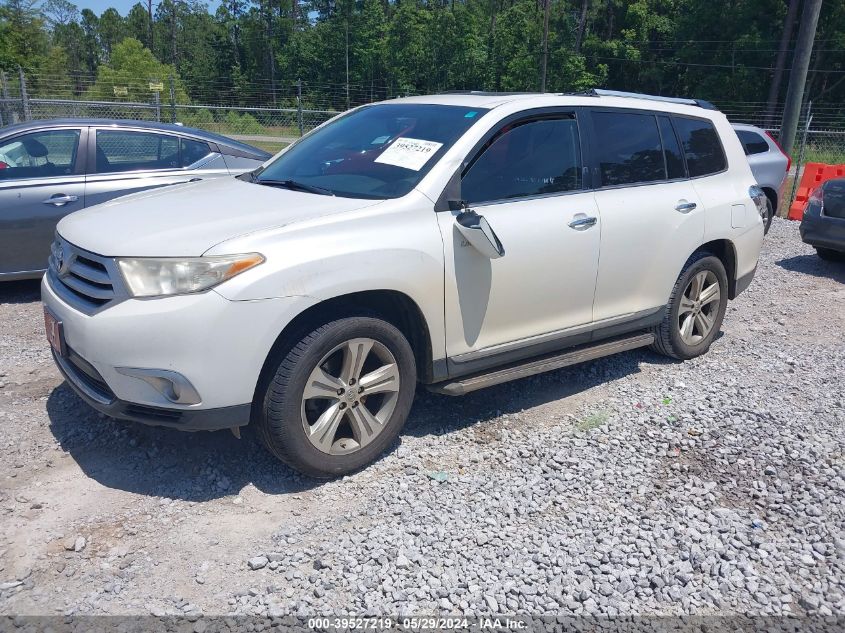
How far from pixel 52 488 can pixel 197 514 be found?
760 mm

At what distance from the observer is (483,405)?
4625 millimetres

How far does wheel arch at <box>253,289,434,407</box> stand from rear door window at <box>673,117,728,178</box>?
260 cm

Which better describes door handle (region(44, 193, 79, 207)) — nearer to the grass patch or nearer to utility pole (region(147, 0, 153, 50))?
the grass patch

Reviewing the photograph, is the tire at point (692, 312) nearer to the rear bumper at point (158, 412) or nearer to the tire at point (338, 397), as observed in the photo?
the tire at point (338, 397)

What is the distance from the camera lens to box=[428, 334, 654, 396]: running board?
3.94 m

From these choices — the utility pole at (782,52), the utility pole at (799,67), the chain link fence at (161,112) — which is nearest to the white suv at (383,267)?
the utility pole at (799,67)

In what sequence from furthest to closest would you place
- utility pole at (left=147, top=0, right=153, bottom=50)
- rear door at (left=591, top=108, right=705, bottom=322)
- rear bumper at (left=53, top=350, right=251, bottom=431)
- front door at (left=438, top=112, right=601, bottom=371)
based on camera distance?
1. utility pole at (left=147, top=0, right=153, bottom=50)
2. rear door at (left=591, top=108, right=705, bottom=322)
3. front door at (left=438, top=112, right=601, bottom=371)
4. rear bumper at (left=53, top=350, right=251, bottom=431)

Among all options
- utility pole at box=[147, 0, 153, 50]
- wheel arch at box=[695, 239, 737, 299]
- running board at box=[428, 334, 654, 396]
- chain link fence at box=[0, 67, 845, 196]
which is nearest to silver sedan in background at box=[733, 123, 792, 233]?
chain link fence at box=[0, 67, 845, 196]

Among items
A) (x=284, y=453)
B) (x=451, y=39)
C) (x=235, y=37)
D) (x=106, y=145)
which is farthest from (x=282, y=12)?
(x=284, y=453)

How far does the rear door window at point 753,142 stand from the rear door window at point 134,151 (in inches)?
294

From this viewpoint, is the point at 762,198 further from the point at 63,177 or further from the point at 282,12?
the point at 282,12

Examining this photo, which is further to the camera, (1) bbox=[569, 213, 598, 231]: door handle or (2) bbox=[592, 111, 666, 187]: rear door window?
(2) bbox=[592, 111, 666, 187]: rear door window

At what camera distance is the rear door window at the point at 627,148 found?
4574 mm

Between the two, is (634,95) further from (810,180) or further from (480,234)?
(810,180)
